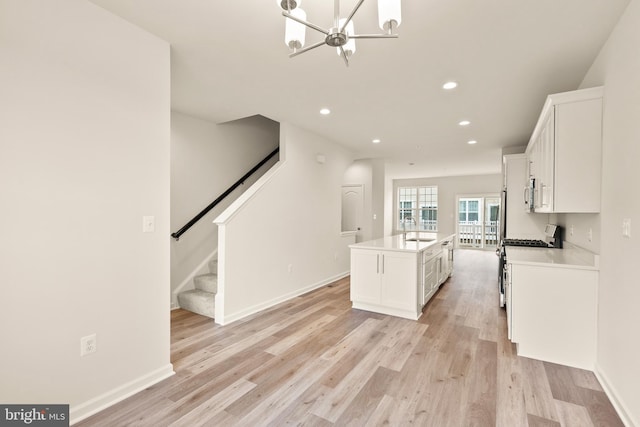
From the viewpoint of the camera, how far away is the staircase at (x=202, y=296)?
3.55 metres

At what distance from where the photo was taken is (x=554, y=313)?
248 centimetres

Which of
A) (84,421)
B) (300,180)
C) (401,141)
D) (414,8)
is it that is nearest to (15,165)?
(84,421)

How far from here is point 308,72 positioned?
107 inches

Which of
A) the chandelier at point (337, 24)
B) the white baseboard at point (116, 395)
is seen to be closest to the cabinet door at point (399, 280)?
the white baseboard at point (116, 395)

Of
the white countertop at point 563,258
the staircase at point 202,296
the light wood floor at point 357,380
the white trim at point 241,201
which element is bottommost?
the light wood floor at point 357,380

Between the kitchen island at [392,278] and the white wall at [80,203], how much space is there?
234 cm

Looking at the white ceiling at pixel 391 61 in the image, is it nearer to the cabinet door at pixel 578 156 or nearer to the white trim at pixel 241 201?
the cabinet door at pixel 578 156

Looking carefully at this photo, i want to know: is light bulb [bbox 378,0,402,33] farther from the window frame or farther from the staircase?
the window frame

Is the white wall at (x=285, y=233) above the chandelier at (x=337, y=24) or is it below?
below

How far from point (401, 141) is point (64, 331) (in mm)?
5077

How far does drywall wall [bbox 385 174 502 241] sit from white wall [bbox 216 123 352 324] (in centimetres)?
637

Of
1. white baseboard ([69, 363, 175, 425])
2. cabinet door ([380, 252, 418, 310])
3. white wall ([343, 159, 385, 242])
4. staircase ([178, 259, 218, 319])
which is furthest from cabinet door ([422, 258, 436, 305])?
white baseboard ([69, 363, 175, 425])

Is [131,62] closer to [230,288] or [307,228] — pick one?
[230,288]

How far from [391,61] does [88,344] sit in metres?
3.03
